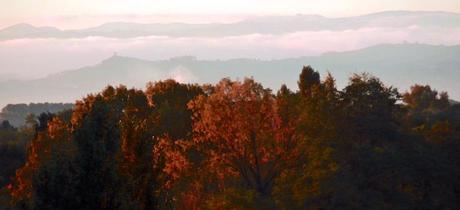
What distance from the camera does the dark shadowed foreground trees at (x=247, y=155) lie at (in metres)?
25.7

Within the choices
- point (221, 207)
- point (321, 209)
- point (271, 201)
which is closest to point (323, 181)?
point (321, 209)

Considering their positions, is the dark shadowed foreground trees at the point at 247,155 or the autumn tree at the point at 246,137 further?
the autumn tree at the point at 246,137

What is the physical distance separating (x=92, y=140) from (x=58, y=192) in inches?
95.4

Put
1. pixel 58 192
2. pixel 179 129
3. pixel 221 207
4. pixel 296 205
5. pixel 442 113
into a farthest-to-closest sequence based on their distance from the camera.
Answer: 1. pixel 442 113
2. pixel 179 129
3. pixel 296 205
4. pixel 221 207
5. pixel 58 192

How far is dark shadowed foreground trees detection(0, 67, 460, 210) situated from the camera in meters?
25.7

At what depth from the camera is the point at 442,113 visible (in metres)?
146

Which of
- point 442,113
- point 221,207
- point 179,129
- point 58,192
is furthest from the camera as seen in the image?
point 442,113

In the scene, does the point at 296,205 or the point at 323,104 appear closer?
the point at 296,205

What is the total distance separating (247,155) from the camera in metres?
50.6

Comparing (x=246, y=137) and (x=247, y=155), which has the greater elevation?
(x=246, y=137)

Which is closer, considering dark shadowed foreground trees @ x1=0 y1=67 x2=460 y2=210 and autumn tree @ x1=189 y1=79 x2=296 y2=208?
dark shadowed foreground trees @ x1=0 y1=67 x2=460 y2=210

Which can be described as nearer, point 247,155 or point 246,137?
point 246,137

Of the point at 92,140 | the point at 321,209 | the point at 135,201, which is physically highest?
the point at 92,140

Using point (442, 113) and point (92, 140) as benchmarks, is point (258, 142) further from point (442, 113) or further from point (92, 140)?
point (442, 113)
